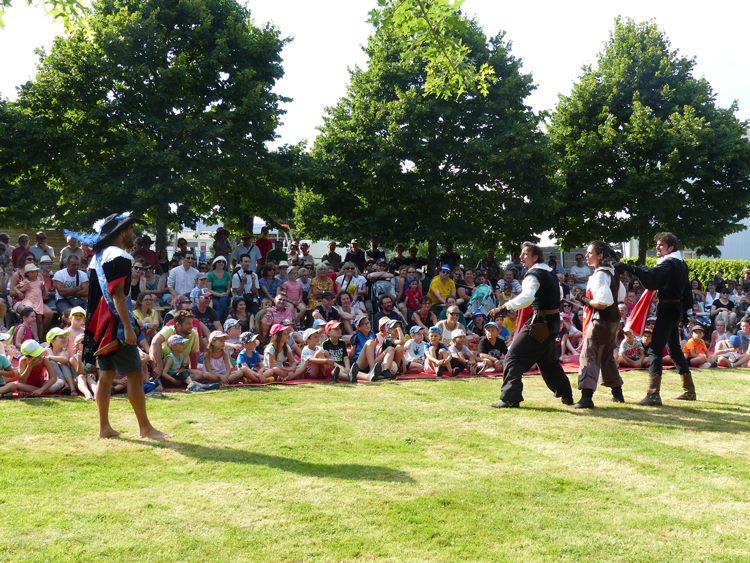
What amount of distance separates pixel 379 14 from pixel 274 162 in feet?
39.4

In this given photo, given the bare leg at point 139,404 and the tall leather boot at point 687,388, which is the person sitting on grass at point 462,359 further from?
the bare leg at point 139,404

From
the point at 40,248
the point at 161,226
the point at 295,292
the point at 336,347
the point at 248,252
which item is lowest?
the point at 336,347

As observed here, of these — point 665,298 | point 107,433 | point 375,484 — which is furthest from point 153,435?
point 665,298

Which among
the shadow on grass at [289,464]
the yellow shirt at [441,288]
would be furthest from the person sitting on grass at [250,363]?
the yellow shirt at [441,288]

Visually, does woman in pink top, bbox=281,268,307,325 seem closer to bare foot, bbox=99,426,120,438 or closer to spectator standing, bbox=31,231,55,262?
spectator standing, bbox=31,231,55,262

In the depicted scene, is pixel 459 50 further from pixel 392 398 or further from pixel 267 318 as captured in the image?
pixel 267 318

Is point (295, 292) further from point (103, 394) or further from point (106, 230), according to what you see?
point (106, 230)

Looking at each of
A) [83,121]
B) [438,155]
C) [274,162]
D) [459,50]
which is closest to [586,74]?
[438,155]

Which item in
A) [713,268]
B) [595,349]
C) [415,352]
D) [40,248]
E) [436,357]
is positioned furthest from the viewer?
[713,268]

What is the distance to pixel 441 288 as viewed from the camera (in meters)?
15.4

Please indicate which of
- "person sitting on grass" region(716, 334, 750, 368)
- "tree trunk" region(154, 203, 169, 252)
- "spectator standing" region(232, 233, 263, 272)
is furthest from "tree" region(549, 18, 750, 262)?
"tree trunk" region(154, 203, 169, 252)

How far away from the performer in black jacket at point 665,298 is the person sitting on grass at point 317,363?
4321 mm

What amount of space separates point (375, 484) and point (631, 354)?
902 centimetres

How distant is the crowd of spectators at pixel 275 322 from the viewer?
9859 millimetres
